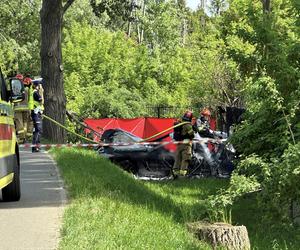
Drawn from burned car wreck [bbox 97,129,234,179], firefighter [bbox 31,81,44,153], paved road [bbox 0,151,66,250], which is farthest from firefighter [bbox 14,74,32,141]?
paved road [bbox 0,151,66,250]

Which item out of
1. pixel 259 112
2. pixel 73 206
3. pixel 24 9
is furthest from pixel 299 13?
pixel 24 9

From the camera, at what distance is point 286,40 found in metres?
9.75

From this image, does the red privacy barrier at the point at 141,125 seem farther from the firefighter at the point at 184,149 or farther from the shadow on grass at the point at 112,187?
the shadow on grass at the point at 112,187

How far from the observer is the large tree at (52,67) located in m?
19.6

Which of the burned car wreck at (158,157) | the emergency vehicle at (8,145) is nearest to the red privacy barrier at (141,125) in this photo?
the burned car wreck at (158,157)

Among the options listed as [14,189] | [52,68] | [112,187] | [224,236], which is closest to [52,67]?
[52,68]

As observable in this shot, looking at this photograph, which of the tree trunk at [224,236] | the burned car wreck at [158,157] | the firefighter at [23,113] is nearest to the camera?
the tree trunk at [224,236]

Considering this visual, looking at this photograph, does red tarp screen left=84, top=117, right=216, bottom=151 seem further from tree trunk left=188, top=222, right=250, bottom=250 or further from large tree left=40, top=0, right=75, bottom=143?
tree trunk left=188, top=222, right=250, bottom=250

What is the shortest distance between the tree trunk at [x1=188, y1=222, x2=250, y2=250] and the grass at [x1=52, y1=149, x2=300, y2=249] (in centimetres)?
17

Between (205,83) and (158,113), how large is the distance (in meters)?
3.12

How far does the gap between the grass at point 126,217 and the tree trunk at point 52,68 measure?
23.2ft

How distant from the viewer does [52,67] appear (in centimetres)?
1970

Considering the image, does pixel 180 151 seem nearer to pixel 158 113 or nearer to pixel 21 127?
pixel 21 127

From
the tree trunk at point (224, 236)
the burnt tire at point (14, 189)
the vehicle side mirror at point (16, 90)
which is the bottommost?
the tree trunk at point (224, 236)
